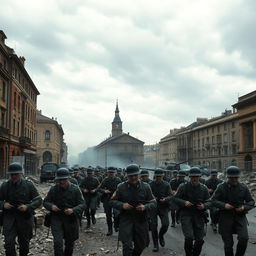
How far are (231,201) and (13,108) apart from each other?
1597 inches

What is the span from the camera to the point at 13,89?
144ft

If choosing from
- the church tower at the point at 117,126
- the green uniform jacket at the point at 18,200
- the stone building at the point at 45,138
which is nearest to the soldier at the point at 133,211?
the green uniform jacket at the point at 18,200

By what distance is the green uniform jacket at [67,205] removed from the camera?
641cm

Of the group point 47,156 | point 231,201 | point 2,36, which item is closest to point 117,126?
point 47,156

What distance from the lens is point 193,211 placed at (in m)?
Answer: 7.10

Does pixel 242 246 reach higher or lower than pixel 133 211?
lower

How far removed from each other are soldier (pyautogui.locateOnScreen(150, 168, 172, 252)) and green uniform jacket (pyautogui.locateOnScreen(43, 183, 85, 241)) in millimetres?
2840

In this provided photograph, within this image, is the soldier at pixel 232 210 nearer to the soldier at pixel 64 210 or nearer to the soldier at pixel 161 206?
the soldier at pixel 161 206

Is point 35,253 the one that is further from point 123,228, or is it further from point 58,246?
point 123,228

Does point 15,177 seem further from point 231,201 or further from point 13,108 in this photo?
point 13,108

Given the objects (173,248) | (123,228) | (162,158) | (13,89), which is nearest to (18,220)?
(123,228)

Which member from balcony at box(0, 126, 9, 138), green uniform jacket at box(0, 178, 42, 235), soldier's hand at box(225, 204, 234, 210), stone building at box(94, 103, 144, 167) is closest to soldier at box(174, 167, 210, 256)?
soldier's hand at box(225, 204, 234, 210)

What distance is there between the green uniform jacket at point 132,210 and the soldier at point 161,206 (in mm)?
2283

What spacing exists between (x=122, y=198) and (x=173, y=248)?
2962mm
